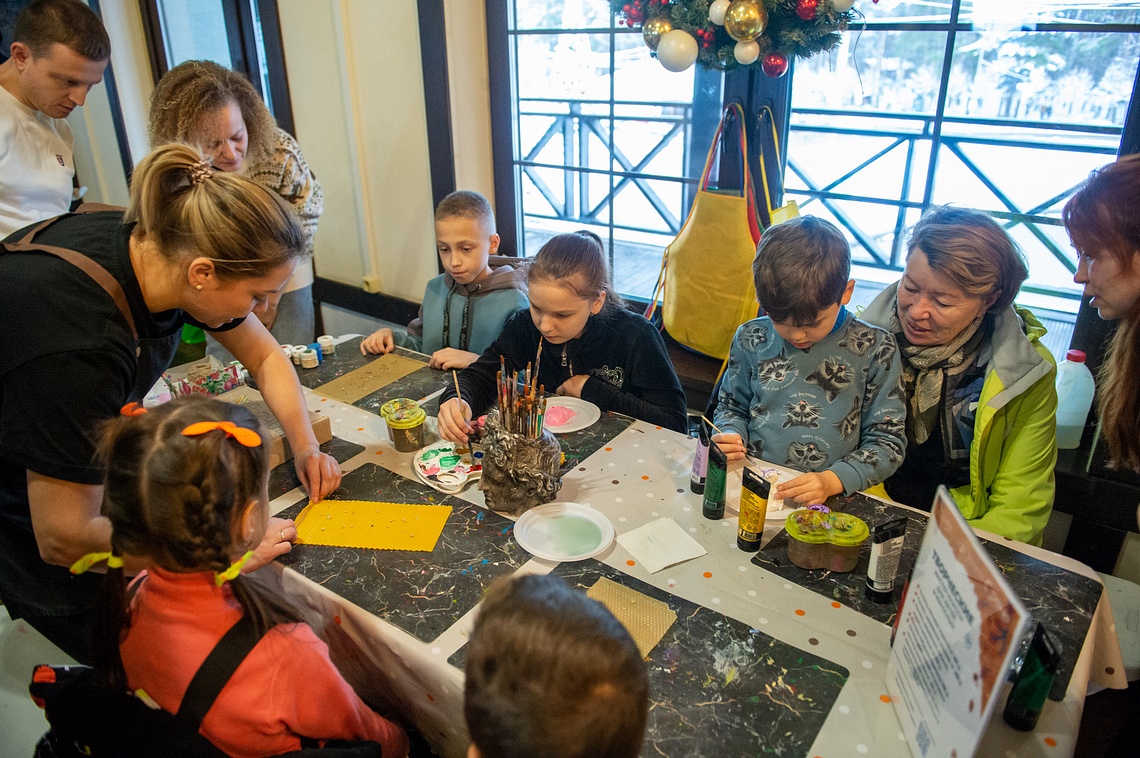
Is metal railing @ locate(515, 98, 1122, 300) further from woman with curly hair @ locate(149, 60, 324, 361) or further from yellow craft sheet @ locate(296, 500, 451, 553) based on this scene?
yellow craft sheet @ locate(296, 500, 451, 553)

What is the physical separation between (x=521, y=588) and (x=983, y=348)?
4.71ft

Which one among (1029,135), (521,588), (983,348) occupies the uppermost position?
(1029,135)

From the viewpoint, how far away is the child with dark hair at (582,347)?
186 cm

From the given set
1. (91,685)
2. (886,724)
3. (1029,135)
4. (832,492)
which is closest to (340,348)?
(91,685)

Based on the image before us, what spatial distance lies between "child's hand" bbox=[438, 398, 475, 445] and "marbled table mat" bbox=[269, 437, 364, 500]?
21cm

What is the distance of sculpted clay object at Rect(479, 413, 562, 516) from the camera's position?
141 centimetres

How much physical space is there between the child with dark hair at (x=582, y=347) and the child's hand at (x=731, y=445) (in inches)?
12.8

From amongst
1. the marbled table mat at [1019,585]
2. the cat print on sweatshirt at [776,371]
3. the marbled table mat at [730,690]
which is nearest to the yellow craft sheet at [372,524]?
the marbled table mat at [730,690]

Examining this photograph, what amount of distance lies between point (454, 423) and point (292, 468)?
381mm

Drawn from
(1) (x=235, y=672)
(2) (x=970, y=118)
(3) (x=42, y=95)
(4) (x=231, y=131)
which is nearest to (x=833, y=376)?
(2) (x=970, y=118)

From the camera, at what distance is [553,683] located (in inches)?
27.1

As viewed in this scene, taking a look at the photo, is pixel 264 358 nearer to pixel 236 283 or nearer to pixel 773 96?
pixel 236 283

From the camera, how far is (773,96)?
8.22 ft

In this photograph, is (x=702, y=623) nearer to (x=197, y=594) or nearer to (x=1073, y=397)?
(x=197, y=594)
